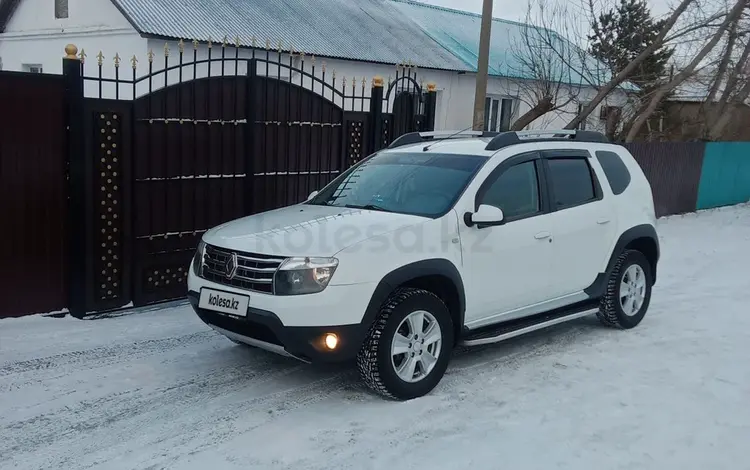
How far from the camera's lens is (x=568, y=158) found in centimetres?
643

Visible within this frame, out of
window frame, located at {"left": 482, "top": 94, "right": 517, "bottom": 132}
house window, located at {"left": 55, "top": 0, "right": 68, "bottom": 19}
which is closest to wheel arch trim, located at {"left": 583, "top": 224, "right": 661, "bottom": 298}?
window frame, located at {"left": 482, "top": 94, "right": 517, "bottom": 132}

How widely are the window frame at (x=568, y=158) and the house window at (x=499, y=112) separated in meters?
14.8

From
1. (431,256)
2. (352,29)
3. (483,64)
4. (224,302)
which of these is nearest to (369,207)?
(431,256)

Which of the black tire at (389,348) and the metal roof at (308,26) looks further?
the metal roof at (308,26)

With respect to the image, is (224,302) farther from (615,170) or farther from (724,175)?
(724,175)

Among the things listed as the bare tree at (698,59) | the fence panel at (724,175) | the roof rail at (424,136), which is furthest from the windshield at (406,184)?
the fence panel at (724,175)

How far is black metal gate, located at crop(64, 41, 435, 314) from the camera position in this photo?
21.7 feet

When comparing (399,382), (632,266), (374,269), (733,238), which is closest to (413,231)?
(374,269)

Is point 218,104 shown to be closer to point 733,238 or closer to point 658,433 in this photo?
point 658,433

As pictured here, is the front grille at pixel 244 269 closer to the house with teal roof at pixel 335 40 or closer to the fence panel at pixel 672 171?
the house with teal roof at pixel 335 40

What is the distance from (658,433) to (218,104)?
5.30 m

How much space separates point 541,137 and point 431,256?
1931mm

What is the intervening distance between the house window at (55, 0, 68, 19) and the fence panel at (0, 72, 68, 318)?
12.0 metres

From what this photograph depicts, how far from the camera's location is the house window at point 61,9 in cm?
1680
